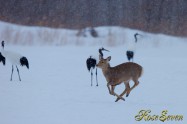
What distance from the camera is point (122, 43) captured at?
855 inches

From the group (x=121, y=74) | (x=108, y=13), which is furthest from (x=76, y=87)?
(x=108, y=13)

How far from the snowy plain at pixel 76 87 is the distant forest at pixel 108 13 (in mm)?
2801

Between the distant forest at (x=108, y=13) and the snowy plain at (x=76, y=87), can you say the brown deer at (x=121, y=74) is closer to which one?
the snowy plain at (x=76, y=87)

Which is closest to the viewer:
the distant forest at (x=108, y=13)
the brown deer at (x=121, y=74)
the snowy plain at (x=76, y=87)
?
the snowy plain at (x=76, y=87)

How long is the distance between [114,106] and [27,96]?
5.79 ft

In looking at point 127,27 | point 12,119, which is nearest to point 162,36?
point 127,27

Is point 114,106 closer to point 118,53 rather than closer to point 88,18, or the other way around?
point 118,53

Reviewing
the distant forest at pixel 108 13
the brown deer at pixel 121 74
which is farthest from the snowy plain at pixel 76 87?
the distant forest at pixel 108 13

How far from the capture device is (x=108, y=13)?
1025 inches

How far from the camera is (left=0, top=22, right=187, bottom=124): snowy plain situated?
283 inches

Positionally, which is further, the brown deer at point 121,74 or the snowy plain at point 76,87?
the brown deer at point 121,74

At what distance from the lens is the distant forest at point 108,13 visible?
24.4 meters

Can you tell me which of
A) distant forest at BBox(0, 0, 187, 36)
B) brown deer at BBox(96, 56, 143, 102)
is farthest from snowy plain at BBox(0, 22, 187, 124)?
distant forest at BBox(0, 0, 187, 36)

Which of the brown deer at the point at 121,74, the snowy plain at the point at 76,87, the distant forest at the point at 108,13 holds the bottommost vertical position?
the snowy plain at the point at 76,87
